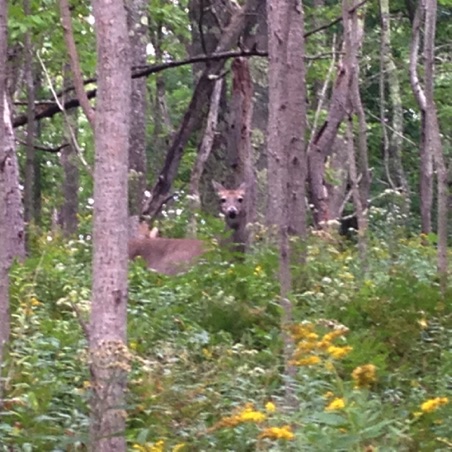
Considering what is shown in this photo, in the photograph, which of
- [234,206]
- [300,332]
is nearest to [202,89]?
[234,206]

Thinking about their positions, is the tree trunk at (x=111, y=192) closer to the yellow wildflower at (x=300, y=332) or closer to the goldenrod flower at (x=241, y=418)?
the goldenrod flower at (x=241, y=418)

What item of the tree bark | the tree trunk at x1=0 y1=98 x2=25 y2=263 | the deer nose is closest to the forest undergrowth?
the tree trunk at x1=0 y1=98 x2=25 y2=263

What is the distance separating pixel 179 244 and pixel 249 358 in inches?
241

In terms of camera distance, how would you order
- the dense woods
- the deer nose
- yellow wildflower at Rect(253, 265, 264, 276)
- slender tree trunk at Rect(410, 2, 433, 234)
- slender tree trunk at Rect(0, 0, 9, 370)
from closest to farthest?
the dense woods, slender tree trunk at Rect(0, 0, 9, 370), yellow wildflower at Rect(253, 265, 264, 276), the deer nose, slender tree trunk at Rect(410, 2, 433, 234)

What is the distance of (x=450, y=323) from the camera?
7.93m

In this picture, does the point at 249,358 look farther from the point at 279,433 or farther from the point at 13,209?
the point at 13,209

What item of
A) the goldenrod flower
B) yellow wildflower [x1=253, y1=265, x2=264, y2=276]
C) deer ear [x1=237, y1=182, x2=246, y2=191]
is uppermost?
deer ear [x1=237, y1=182, x2=246, y2=191]

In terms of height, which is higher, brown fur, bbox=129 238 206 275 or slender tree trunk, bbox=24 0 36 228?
slender tree trunk, bbox=24 0 36 228

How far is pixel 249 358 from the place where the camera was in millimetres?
7141

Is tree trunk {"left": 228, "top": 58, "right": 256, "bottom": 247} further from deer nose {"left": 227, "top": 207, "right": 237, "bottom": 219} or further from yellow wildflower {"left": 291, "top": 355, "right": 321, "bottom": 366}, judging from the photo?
yellow wildflower {"left": 291, "top": 355, "right": 321, "bottom": 366}

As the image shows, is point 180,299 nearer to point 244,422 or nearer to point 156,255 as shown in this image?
point 244,422

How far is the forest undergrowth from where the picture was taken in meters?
5.12

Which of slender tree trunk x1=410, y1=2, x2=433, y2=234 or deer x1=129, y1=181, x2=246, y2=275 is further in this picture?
slender tree trunk x1=410, y1=2, x2=433, y2=234

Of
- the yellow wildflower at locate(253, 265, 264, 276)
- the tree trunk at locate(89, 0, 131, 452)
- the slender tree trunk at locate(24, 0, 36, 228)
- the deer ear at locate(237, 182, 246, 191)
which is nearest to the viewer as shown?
the tree trunk at locate(89, 0, 131, 452)
